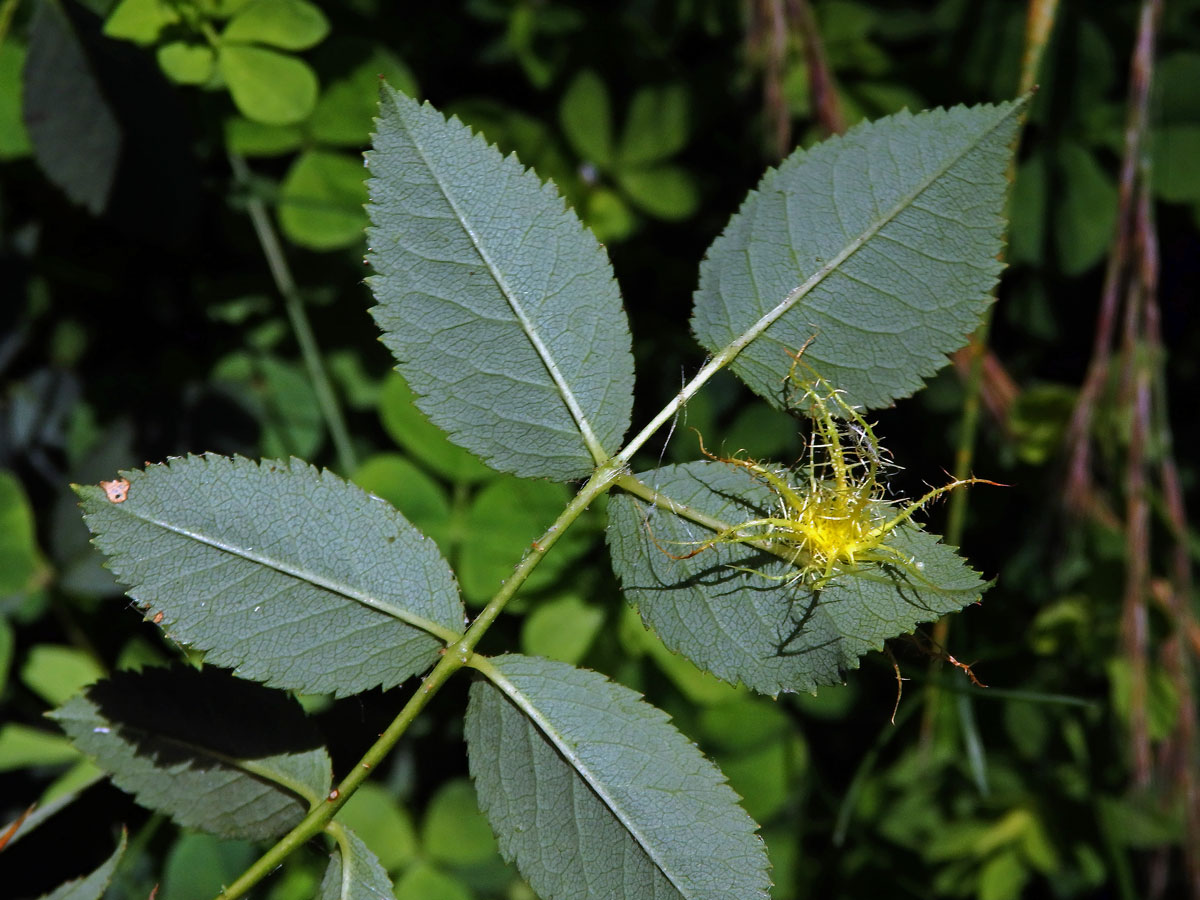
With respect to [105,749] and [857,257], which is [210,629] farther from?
[857,257]

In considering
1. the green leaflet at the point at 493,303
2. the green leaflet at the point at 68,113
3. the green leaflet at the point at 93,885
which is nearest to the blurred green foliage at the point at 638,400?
the green leaflet at the point at 68,113

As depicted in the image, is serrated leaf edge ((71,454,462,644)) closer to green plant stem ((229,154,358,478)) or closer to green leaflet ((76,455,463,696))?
green leaflet ((76,455,463,696))

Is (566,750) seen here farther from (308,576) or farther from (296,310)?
(296,310)

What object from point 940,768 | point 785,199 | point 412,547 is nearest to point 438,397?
point 412,547

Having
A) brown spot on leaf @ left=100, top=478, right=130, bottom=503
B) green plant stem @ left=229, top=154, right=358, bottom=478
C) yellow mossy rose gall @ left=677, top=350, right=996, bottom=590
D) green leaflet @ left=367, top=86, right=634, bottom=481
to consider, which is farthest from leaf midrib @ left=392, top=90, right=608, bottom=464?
green plant stem @ left=229, top=154, right=358, bottom=478

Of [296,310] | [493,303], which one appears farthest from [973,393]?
[296,310]
